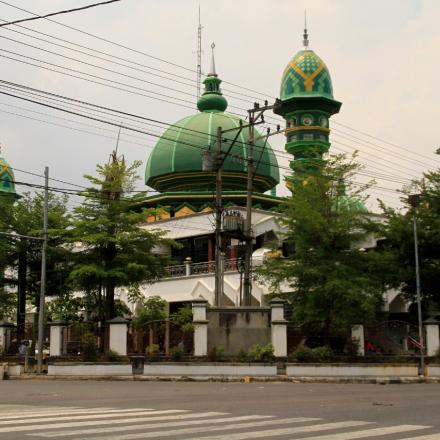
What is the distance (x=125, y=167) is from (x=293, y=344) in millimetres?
11566

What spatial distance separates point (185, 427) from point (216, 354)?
1903 centimetres

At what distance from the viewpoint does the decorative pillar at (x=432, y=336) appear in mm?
31609

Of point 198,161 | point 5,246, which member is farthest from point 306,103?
point 5,246

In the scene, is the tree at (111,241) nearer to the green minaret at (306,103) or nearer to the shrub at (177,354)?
the shrub at (177,354)

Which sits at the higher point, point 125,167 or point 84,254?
point 125,167

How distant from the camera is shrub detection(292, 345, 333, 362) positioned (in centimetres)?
2984

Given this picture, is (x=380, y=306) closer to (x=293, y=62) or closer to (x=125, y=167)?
(x=125, y=167)

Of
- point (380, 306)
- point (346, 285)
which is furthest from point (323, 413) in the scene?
point (380, 306)

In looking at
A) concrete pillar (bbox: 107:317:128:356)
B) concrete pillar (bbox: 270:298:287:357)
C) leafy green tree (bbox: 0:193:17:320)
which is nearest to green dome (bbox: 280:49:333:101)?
leafy green tree (bbox: 0:193:17:320)

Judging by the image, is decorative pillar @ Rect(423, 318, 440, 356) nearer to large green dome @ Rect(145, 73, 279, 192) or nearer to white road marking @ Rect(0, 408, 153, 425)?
white road marking @ Rect(0, 408, 153, 425)

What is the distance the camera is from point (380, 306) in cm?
4012

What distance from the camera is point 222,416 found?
42.0 feet

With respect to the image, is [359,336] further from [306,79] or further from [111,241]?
[306,79]

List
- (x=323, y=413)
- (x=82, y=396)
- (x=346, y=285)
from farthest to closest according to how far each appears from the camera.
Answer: (x=346, y=285), (x=82, y=396), (x=323, y=413)
